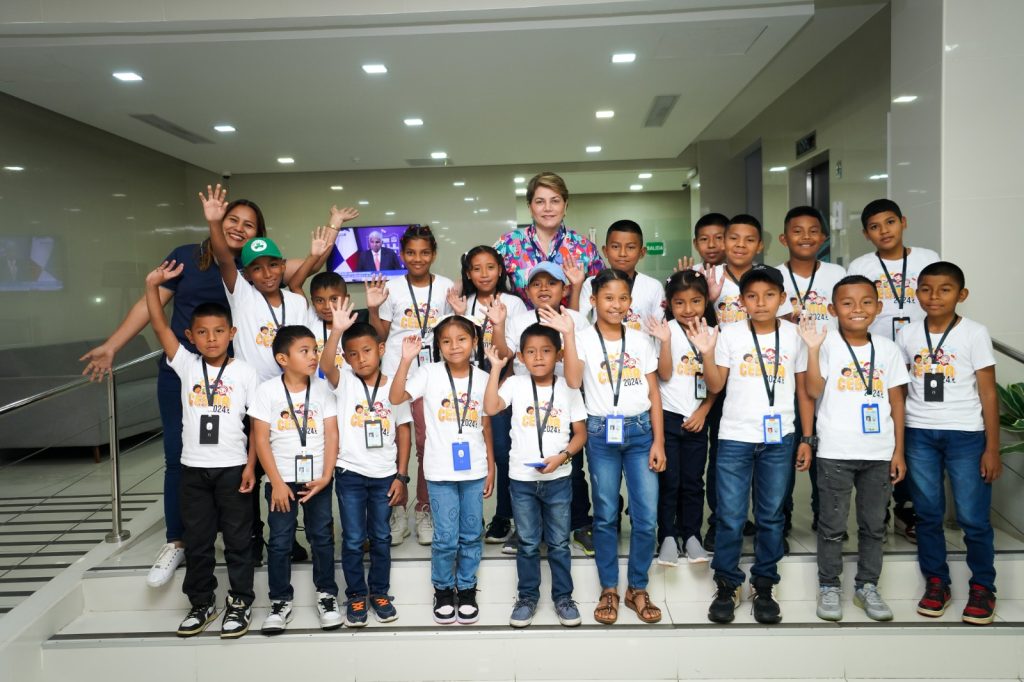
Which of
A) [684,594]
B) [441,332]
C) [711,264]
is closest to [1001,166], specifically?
[711,264]

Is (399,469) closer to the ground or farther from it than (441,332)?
closer to the ground

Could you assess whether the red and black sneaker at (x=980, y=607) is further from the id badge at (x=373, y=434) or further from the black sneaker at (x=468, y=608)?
the id badge at (x=373, y=434)

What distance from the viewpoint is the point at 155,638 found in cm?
294

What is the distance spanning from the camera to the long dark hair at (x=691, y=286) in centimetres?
304

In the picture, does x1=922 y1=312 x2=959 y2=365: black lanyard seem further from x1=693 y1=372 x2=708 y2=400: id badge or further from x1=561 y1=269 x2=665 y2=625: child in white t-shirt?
x1=561 y1=269 x2=665 y2=625: child in white t-shirt

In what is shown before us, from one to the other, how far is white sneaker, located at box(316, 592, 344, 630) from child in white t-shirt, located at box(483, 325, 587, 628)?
2.41 ft

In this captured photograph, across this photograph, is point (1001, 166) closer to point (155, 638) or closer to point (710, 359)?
point (710, 359)

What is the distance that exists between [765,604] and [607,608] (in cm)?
67

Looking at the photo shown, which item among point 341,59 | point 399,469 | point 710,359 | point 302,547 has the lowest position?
point 302,547

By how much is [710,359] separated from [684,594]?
1.11 m

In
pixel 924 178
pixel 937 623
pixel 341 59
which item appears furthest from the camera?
pixel 341 59

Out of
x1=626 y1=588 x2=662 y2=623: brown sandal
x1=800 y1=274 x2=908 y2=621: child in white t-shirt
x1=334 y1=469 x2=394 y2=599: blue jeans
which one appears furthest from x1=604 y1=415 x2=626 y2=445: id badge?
x1=334 y1=469 x2=394 y2=599: blue jeans

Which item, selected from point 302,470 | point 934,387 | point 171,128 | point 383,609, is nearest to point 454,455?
point 302,470

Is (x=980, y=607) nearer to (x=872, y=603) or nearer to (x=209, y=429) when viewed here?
(x=872, y=603)
